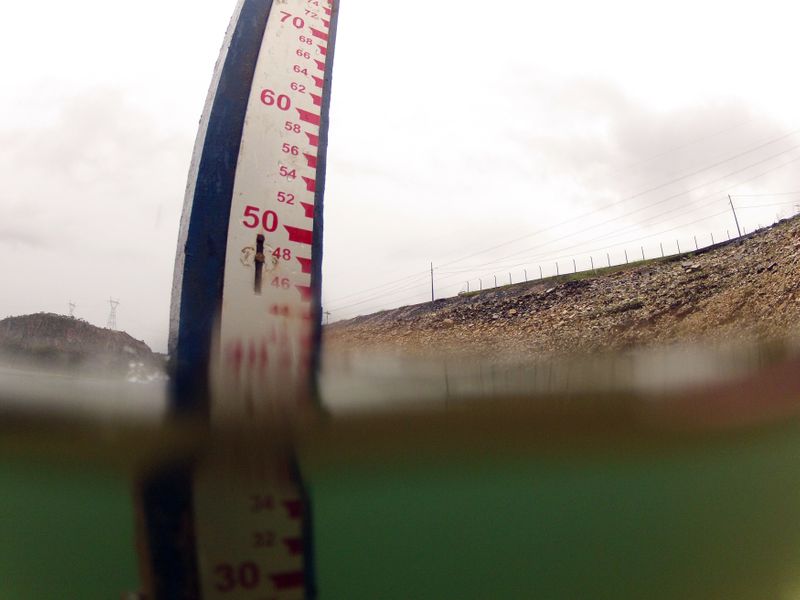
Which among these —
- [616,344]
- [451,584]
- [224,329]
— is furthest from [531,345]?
[224,329]

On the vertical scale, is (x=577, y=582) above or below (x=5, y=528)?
below

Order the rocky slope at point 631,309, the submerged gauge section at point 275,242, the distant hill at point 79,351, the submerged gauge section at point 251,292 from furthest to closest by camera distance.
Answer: the rocky slope at point 631,309 → the distant hill at point 79,351 → the submerged gauge section at point 275,242 → the submerged gauge section at point 251,292

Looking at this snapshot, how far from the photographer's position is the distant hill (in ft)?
9.50

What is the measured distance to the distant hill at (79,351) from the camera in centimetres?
290

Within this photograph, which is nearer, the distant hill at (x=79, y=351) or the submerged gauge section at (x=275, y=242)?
the submerged gauge section at (x=275, y=242)

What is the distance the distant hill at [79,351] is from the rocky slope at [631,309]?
244 inches

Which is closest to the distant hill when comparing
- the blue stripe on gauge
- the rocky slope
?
the blue stripe on gauge

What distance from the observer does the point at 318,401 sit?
334 centimetres

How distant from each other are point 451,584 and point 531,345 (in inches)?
484

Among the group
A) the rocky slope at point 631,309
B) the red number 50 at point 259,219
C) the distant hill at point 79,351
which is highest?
the rocky slope at point 631,309

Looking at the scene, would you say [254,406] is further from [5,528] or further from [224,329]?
[5,528]

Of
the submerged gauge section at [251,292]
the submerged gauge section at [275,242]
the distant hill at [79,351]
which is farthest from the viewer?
the distant hill at [79,351]

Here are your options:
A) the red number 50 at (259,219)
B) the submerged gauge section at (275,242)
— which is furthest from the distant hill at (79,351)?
the red number 50 at (259,219)

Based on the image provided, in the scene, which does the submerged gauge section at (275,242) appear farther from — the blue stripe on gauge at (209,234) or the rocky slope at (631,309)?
the rocky slope at (631,309)
